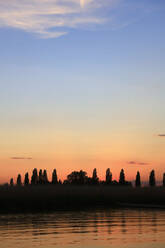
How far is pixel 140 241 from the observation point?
19.7 m

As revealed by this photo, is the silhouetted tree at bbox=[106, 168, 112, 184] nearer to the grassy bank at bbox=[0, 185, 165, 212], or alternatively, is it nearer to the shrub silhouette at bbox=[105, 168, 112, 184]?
the shrub silhouette at bbox=[105, 168, 112, 184]

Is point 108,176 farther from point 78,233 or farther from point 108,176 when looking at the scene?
point 78,233

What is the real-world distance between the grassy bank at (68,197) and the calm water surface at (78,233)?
934cm

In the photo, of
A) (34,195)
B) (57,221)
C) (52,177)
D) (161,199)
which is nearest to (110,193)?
(161,199)

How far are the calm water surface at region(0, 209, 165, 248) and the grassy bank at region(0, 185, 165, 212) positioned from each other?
934cm

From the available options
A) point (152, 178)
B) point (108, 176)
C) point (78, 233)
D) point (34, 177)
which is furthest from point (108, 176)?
point (78, 233)

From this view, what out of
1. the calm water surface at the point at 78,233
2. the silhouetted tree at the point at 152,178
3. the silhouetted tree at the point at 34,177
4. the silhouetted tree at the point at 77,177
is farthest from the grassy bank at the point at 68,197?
the silhouetted tree at the point at 77,177

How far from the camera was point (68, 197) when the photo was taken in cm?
4481

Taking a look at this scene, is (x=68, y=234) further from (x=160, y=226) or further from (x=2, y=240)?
(x=160, y=226)

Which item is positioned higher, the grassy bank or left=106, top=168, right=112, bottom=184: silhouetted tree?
→ left=106, top=168, right=112, bottom=184: silhouetted tree

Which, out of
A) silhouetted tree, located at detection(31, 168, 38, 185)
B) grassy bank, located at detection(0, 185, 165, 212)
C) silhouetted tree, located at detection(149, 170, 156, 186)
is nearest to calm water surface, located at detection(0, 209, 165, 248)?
grassy bank, located at detection(0, 185, 165, 212)

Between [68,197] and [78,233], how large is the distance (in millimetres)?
22520

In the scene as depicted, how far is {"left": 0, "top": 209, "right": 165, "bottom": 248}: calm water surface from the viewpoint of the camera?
18938mm

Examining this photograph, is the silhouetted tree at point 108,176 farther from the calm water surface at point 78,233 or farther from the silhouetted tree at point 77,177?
the calm water surface at point 78,233
